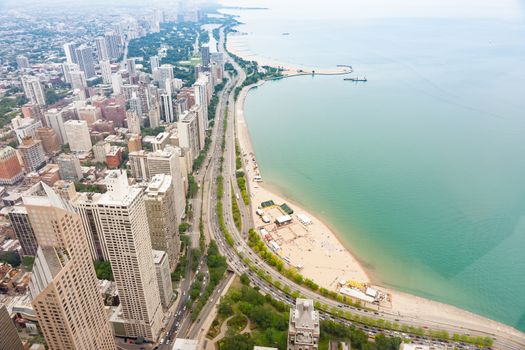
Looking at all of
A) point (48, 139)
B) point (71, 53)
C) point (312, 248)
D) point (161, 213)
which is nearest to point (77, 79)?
point (71, 53)

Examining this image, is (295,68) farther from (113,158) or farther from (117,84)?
(113,158)

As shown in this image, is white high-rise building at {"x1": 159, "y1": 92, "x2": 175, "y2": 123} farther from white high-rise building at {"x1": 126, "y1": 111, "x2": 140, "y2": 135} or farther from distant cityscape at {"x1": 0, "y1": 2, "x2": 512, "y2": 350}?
white high-rise building at {"x1": 126, "y1": 111, "x2": 140, "y2": 135}

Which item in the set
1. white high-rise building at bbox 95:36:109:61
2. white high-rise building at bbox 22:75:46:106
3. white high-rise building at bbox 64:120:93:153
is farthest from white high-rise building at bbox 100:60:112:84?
white high-rise building at bbox 64:120:93:153

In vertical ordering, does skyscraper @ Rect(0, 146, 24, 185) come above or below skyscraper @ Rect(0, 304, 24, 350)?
below

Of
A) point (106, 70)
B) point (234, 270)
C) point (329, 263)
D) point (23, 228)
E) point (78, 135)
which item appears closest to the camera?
point (23, 228)

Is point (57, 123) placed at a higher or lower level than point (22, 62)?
lower

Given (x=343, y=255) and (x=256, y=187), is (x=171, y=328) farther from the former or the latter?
(x=256, y=187)
